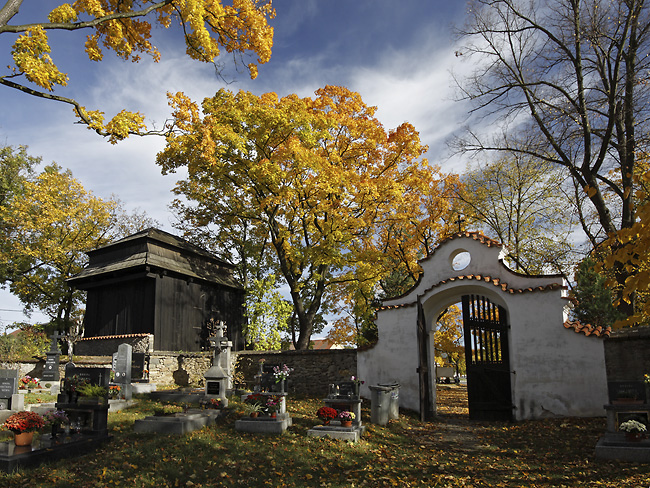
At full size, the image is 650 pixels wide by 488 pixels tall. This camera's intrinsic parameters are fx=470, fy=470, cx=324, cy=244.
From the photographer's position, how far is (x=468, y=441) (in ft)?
37.5

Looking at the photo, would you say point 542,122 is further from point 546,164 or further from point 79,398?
point 79,398

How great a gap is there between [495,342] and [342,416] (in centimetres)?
674

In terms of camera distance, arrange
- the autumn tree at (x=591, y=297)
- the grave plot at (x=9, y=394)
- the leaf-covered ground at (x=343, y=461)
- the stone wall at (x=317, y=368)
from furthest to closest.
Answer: the autumn tree at (x=591, y=297) < the stone wall at (x=317, y=368) < the grave plot at (x=9, y=394) < the leaf-covered ground at (x=343, y=461)

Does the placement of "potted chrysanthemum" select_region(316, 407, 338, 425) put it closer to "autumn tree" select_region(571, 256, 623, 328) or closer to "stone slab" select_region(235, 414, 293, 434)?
"stone slab" select_region(235, 414, 293, 434)

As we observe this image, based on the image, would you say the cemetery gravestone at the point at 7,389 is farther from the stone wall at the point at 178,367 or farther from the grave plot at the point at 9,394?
the stone wall at the point at 178,367

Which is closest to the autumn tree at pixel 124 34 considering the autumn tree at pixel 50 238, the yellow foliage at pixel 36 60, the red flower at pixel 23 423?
the yellow foliage at pixel 36 60

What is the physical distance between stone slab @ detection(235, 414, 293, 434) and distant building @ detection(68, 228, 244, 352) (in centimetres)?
954

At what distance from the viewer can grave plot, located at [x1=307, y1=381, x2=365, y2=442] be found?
10625mm

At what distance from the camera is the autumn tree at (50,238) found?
25.6 meters

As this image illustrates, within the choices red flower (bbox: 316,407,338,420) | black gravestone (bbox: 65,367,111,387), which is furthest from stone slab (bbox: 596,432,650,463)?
black gravestone (bbox: 65,367,111,387)

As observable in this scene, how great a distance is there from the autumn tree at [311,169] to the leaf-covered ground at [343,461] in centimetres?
871

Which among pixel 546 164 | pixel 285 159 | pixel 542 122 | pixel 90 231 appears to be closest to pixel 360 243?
pixel 285 159

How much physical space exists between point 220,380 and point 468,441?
7074mm

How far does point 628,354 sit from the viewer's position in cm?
1250
